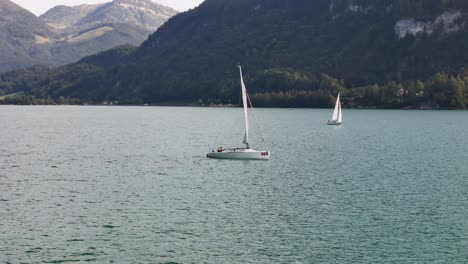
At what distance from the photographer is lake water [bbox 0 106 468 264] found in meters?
→ 52.9

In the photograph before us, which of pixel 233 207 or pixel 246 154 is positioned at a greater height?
pixel 246 154

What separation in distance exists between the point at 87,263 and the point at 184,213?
18889 mm

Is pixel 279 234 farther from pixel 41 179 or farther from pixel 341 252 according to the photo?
pixel 41 179

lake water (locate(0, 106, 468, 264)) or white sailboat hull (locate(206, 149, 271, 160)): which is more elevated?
white sailboat hull (locate(206, 149, 271, 160))

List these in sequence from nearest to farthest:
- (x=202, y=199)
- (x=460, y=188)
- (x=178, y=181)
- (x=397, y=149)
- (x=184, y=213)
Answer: (x=184, y=213) → (x=202, y=199) → (x=460, y=188) → (x=178, y=181) → (x=397, y=149)

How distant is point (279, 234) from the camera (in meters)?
58.1

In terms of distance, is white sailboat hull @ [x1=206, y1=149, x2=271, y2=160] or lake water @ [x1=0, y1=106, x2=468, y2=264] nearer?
lake water @ [x1=0, y1=106, x2=468, y2=264]

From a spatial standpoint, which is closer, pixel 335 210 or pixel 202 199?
pixel 335 210

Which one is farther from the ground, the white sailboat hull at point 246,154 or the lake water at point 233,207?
the white sailboat hull at point 246,154

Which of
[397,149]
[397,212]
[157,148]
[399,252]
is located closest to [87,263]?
[399,252]

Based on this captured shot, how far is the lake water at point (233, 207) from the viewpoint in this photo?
52.9 m

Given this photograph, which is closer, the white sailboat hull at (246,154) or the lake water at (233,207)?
the lake water at (233,207)

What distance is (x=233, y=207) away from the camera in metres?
69.9

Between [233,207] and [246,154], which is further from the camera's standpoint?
[246,154]
